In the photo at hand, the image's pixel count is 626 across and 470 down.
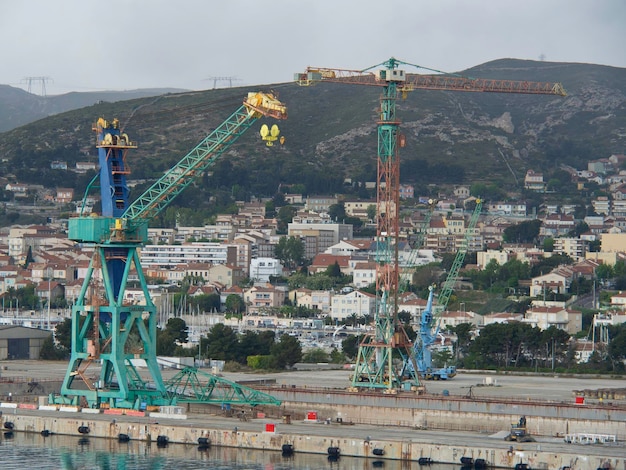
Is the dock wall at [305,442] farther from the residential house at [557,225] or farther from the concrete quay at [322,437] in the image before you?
the residential house at [557,225]

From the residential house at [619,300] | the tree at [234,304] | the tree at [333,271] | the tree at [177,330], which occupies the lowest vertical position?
the tree at [177,330]

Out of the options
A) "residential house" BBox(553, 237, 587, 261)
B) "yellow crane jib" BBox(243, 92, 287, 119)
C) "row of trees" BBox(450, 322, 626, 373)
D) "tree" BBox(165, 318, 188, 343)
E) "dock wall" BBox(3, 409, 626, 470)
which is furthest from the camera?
"residential house" BBox(553, 237, 587, 261)

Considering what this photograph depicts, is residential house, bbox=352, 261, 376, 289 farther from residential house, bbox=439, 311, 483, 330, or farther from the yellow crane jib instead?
the yellow crane jib

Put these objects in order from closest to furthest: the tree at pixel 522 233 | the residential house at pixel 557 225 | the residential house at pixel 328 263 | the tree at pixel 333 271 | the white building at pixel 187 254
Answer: the tree at pixel 333 271 < the residential house at pixel 328 263 < the white building at pixel 187 254 < the tree at pixel 522 233 < the residential house at pixel 557 225

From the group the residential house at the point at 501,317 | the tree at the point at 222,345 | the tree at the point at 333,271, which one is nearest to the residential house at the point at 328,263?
the tree at the point at 333,271

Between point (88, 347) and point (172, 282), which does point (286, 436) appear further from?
point (172, 282)

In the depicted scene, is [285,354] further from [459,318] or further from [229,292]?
[229,292]

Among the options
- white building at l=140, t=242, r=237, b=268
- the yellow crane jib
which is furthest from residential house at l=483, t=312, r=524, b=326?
the yellow crane jib
